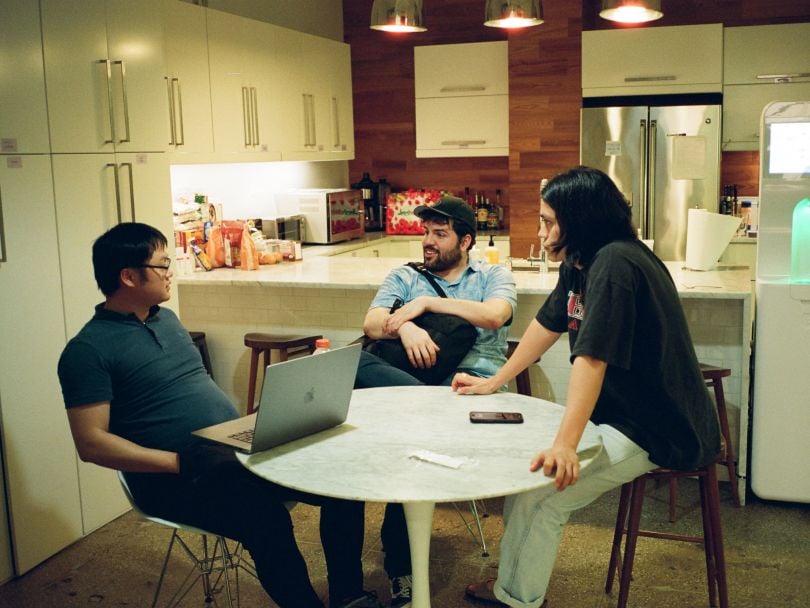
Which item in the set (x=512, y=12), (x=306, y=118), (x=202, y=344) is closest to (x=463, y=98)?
(x=306, y=118)

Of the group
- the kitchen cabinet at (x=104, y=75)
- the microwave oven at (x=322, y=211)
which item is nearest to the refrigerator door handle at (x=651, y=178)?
the microwave oven at (x=322, y=211)

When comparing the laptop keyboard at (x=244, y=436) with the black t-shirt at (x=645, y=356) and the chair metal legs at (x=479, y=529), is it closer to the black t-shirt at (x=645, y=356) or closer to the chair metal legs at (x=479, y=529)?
the black t-shirt at (x=645, y=356)

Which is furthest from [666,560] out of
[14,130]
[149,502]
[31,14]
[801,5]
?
[801,5]

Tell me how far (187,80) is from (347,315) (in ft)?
4.57

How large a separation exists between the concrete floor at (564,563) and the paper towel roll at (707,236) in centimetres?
108

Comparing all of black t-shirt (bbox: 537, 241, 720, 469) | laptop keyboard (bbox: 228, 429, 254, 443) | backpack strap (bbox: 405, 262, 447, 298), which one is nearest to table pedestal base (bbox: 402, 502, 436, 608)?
laptop keyboard (bbox: 228, 429, 254, 443)

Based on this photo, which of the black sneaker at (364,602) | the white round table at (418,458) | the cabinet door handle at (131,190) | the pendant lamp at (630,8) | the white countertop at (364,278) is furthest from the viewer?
the pendant lamp at (630,8)

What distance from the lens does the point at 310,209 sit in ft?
19.0

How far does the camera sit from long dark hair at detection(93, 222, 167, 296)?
2.45 m

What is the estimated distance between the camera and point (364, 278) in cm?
418

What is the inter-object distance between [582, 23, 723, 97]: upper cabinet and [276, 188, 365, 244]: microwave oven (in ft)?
5.55

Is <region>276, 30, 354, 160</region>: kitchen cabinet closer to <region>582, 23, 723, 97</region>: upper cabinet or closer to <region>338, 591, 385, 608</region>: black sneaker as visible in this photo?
<region>582, 23, 723, 97</region>: upper cabinet

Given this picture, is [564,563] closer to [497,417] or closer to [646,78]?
[497,417]

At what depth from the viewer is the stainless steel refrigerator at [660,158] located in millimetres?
5613
